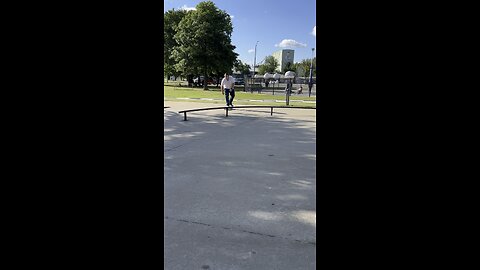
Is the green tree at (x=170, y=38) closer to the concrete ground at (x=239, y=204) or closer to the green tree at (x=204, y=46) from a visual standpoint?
the green tree at (x=204, y=46)

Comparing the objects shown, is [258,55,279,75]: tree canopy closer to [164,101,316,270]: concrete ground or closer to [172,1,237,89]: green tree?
[172,1,237,89]: green tree

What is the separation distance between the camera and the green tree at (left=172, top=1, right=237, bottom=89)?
44.7 meters

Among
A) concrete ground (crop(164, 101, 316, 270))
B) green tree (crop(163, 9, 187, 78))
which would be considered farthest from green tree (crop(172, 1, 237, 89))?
concrete ground (crop(164, 101, 316, 270))

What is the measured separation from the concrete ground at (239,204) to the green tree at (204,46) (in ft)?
122

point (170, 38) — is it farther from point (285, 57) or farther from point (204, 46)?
point (285, 57)

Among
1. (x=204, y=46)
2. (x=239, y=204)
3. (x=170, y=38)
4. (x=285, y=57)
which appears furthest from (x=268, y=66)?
(x=239, y=204)

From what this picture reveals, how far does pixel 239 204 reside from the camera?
413 cm
